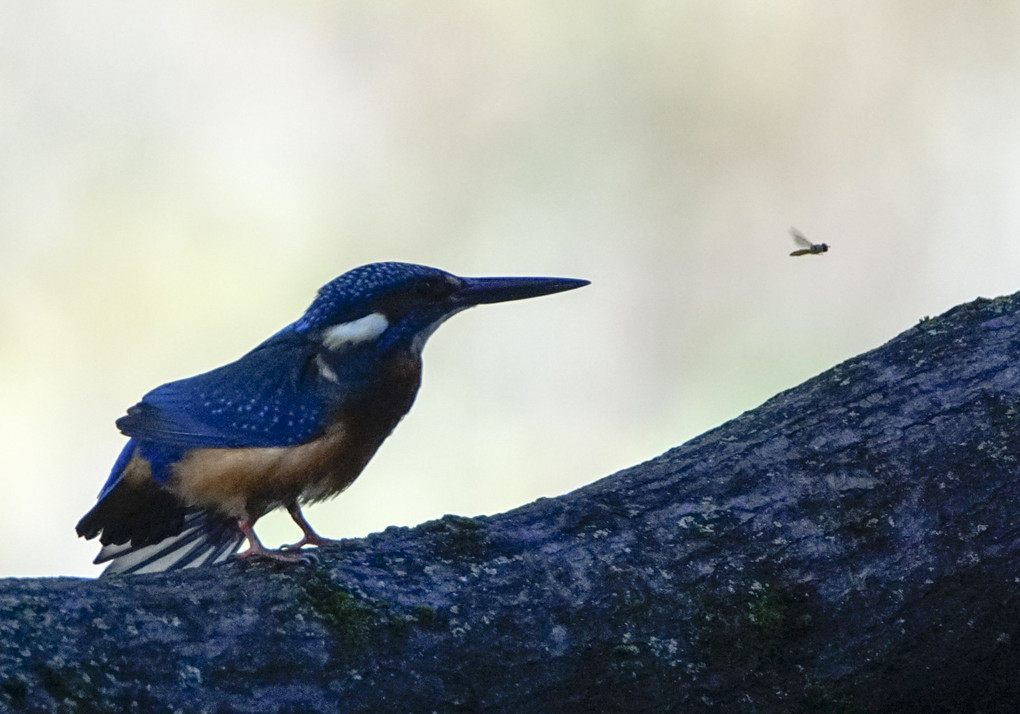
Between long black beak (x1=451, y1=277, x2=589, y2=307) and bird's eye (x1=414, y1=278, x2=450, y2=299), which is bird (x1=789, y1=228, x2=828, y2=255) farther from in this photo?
bird's eye (x1=414, y1=278, x2=450, y2=299)

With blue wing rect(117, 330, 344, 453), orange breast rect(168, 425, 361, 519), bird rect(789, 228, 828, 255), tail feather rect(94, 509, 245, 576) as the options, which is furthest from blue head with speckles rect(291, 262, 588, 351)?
bird rect(789, 228, 828, 255)

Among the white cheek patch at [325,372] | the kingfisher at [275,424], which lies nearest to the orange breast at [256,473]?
the kingfisher at [275,424]

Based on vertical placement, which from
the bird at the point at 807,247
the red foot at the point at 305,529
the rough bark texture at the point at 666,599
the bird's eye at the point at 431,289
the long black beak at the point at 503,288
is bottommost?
the rough bark texture at the point at 666,599

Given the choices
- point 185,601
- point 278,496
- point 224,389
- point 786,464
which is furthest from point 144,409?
point 786,464

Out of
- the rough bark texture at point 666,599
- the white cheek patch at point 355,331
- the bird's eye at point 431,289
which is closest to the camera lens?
the rough bark texture at point 666,599

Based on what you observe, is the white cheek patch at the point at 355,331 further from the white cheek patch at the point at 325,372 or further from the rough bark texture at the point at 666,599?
the rough bark texture at the point at 666,599

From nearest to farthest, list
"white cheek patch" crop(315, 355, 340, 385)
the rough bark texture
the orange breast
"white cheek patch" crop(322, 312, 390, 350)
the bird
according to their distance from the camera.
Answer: the rough bark texture < the orange breast < "white cheek patch" crop(315, 355, 340, 385) < "white cheek patch" crop(322, 312, 390, 350) < the bird

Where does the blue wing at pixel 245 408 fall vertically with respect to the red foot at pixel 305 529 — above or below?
above
